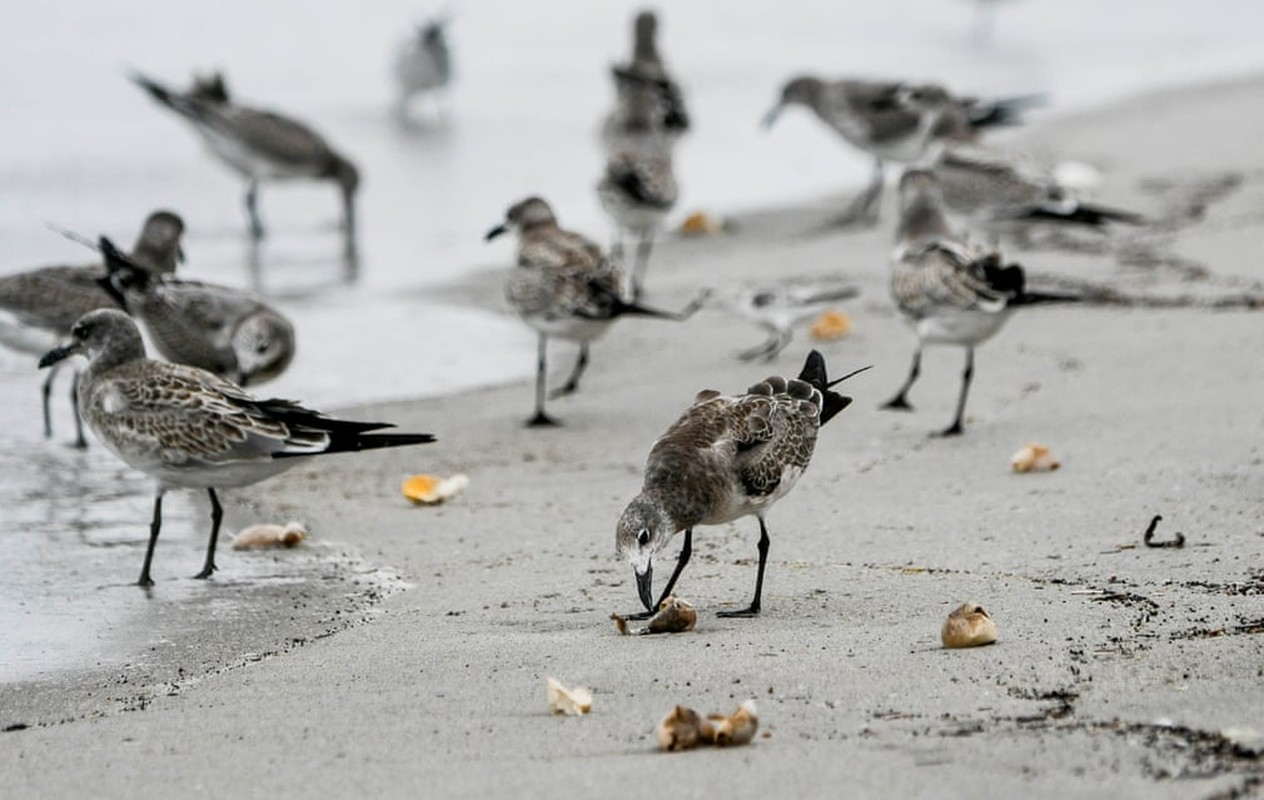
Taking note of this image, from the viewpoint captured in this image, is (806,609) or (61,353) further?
(61,353)

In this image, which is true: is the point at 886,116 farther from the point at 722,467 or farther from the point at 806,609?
the point at 806,609

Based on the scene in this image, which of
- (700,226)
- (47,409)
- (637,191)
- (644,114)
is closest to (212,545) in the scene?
(47,409)

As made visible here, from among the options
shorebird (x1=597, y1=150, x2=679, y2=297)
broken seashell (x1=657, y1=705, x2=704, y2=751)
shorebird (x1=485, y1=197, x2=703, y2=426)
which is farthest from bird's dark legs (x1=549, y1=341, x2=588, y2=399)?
broken seashell (x1=657, y1=705, x2=704, y2=751)

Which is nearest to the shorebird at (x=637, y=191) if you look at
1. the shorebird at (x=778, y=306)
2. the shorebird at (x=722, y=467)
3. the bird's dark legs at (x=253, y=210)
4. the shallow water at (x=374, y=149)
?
the shallow water at (x=374, y=149)

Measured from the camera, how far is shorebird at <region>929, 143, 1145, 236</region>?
36.9ft

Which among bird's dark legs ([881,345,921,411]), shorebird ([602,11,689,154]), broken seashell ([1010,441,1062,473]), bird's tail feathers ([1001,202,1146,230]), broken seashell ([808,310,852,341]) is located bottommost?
broken seashell ([1010,441,1062,473])

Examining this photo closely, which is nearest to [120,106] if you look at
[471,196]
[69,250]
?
[471,196]

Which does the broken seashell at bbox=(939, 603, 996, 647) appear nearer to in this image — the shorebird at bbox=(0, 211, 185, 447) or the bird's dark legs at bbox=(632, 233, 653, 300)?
the shorebird at bbox=(0, 211, 185, 447)

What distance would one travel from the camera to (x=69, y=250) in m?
12.9

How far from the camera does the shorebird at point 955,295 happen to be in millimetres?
8250

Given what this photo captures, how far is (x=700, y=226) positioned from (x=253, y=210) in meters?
3.43

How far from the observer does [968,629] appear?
4906mm

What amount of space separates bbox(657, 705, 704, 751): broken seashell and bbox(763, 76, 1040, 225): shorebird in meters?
9.74

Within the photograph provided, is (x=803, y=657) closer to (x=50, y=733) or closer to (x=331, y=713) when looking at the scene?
(x=331, y=713)
